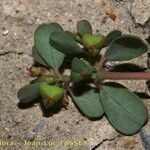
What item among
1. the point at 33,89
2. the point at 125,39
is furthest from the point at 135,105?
the point at 33,89

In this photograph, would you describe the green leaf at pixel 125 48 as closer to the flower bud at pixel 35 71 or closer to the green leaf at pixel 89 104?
the green leaf at pixel 89 104

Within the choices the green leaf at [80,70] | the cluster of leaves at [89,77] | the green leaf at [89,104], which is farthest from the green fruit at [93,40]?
the green leaf at [89,104]

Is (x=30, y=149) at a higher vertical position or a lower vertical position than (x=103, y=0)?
lower

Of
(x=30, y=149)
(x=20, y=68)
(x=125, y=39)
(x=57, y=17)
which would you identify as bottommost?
(x=30, y=149)

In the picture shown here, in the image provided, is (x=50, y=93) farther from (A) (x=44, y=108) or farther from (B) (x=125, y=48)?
(B) (x=125, y=48)

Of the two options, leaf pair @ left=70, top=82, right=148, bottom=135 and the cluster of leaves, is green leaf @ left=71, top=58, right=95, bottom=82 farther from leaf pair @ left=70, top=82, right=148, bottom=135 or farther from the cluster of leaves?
leaf pair @ left=70, top=82, right=148, bottom=135

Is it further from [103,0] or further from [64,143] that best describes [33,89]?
[103,0]

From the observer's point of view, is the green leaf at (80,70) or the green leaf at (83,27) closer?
the green leaf at (80,70)
